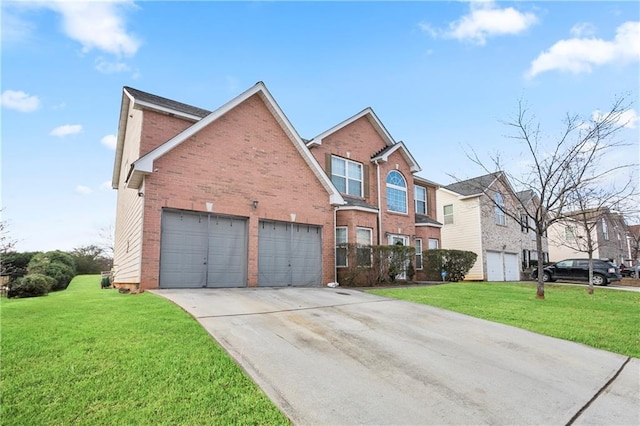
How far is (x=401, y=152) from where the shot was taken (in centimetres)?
2155

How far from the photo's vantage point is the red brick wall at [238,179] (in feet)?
38.4

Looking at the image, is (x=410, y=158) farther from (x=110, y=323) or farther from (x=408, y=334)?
(x=110, y=323)

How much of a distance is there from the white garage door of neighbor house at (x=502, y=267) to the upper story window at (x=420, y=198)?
22.3 feet

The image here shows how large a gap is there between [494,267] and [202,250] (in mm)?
22825

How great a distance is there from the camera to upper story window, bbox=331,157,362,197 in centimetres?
1886

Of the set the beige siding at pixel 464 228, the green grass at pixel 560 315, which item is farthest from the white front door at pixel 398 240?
the beige siding at pixel 464 228

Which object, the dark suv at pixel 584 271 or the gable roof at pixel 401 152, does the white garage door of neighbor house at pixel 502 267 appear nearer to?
the dark suv at pixel 584 271

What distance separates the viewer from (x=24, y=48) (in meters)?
10.9

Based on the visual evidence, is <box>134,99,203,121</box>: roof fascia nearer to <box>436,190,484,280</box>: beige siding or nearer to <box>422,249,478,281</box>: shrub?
<box>422,249,478,281</box>: shrub

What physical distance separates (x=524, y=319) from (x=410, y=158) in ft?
46.8

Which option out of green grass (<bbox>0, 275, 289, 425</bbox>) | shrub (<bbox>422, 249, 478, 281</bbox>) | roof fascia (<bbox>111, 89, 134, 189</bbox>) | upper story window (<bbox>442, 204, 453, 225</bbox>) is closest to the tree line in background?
roof fascia (<bbox>111, 89, 134, 189</bbox>)

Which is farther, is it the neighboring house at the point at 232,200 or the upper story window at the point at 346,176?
the upper story window at the point at 346,176

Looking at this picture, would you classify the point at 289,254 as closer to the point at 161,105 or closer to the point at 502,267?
the point at 161,105

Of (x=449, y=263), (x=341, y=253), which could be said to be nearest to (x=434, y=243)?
(x=449, y=263)
